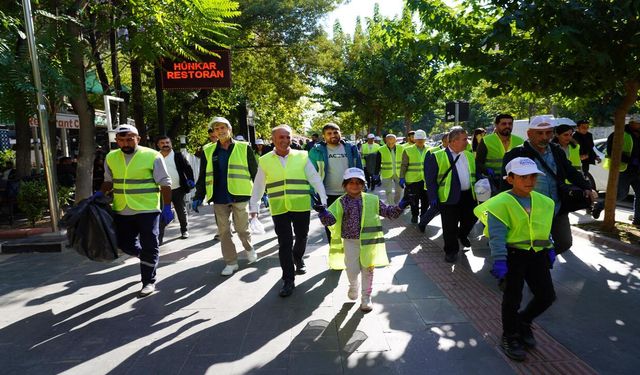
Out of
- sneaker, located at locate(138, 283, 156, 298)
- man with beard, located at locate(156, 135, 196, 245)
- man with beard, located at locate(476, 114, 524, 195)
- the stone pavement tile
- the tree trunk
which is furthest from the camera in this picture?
man with beard, located at locate(156, 135, 196, 245)

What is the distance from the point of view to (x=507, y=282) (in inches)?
127

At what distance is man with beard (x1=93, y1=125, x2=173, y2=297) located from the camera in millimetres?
4727

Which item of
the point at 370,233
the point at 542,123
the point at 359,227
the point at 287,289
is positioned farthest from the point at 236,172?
the point at 542,123

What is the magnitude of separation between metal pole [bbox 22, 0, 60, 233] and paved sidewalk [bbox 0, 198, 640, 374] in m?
1.79

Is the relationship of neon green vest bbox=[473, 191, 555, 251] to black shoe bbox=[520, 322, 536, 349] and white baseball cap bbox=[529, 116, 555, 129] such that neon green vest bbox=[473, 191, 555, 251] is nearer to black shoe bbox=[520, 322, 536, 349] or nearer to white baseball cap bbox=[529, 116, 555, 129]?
black shoe bbox=[520, 322, 536, 349]

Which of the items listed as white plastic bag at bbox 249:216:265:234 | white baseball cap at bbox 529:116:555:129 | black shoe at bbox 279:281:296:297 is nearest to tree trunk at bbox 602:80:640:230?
white baseball cap at bbox 529:116:555:129

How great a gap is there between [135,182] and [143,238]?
Answer: 2.02ft

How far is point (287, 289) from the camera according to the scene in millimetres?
4590

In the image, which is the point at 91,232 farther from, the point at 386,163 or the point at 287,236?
the point at 386,163

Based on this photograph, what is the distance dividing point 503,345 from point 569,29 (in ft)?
11.1

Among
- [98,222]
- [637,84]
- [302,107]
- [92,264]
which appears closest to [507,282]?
[98,222]

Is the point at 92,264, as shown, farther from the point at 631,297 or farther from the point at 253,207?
the point at 631,297

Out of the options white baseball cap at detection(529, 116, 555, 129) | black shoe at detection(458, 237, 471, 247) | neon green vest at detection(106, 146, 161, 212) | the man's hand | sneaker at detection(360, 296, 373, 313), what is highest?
white baseball cap at detection(529, 116, 555, 129)

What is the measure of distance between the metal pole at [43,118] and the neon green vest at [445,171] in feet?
18.6
